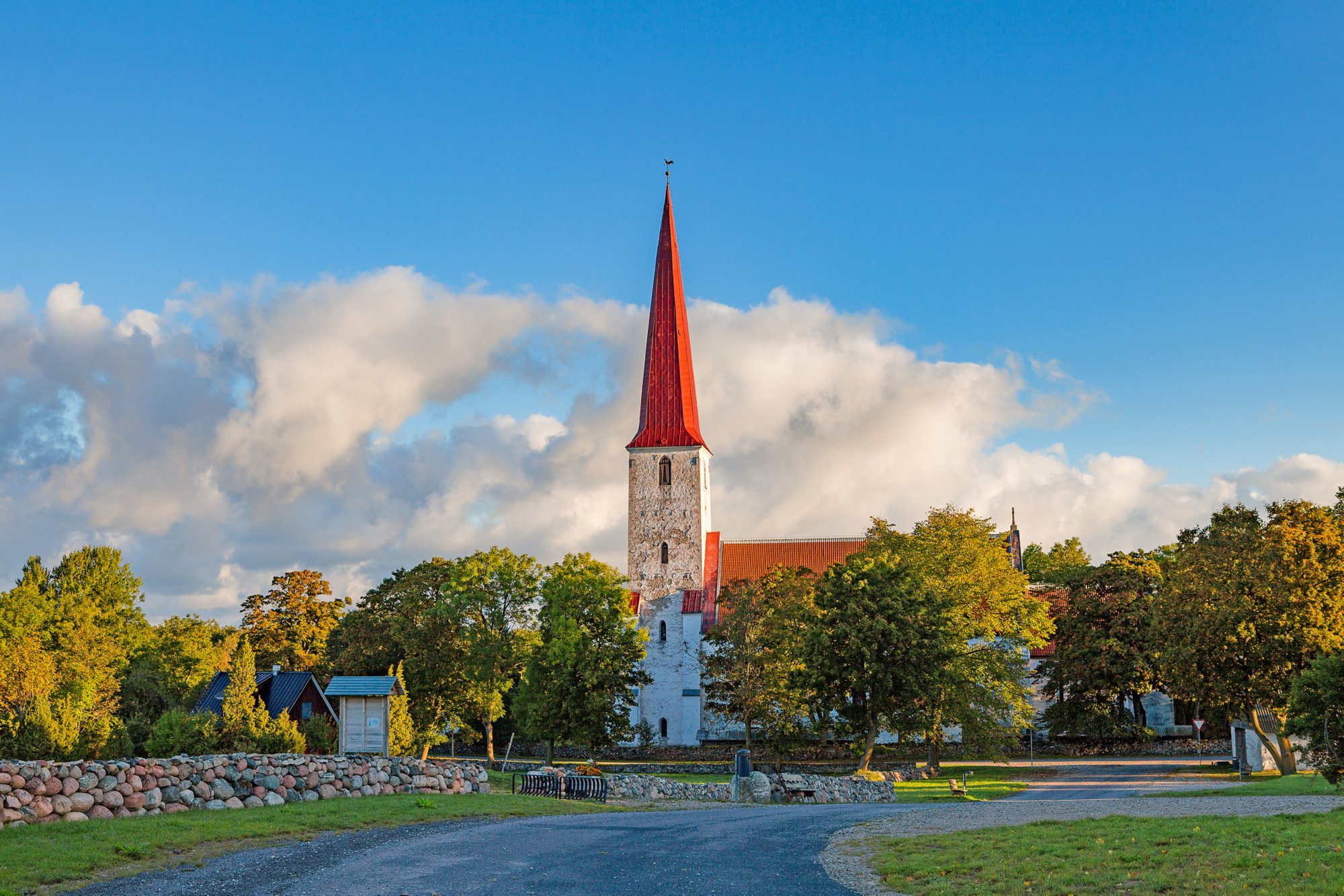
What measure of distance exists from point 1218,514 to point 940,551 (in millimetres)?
11972

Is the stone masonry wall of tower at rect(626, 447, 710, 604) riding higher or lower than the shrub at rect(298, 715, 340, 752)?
higher

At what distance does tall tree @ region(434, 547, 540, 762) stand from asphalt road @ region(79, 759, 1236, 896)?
29543mm

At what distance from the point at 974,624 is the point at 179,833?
35.2 m

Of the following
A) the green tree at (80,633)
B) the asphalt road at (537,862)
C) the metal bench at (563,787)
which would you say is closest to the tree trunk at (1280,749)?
the asphalt road at (537,862)

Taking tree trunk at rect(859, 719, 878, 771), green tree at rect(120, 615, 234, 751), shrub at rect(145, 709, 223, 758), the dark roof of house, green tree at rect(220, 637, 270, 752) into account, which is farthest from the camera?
green tree at rect(120, 615, 234, 751)

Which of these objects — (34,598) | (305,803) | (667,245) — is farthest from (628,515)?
(305,803)

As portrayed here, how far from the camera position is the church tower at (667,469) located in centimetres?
6172

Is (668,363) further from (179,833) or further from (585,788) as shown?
(179,833)

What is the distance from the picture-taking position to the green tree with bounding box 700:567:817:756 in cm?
4425

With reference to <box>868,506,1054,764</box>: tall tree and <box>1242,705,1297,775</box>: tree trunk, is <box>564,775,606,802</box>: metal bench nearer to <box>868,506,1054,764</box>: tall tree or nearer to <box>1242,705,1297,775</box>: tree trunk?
<box>868,506,1054,764</box>: tall tree

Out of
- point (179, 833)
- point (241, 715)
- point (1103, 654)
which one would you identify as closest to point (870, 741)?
point (1103, 654)

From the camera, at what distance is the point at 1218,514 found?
3716 cm

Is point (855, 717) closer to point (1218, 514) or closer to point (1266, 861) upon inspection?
point (1218, 514)

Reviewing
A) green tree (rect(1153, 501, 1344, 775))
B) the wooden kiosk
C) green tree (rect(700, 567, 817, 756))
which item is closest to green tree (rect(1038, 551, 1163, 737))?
green tree (rect(700, 567, 817, 756))
